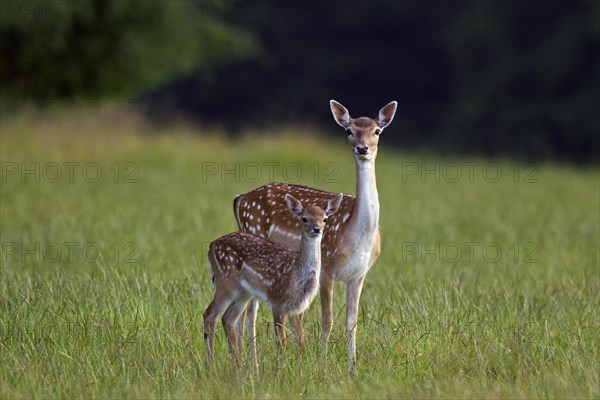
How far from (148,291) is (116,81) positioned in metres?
13.0

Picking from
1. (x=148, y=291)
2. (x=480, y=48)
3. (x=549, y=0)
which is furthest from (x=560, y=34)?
(x=148, y=291)

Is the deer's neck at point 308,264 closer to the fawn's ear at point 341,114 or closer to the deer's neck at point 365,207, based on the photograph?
the deer's neck at point 365,207

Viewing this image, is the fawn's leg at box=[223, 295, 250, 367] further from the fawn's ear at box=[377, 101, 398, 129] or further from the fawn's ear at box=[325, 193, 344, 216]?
the fawn's ear at box=[377, 101, 398, 129]

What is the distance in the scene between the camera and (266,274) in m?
5.96

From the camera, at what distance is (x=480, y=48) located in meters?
33.1

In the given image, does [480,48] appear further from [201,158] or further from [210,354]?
[210,354]

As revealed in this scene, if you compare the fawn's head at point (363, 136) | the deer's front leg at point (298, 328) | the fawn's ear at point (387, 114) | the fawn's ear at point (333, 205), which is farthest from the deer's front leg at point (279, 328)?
the fawn's ear at point (387, 114)

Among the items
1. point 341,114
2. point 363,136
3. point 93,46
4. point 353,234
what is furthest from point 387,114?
point 93,46

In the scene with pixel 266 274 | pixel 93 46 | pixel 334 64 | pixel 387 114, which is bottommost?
pixel 266 274

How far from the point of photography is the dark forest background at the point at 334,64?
18.4 m

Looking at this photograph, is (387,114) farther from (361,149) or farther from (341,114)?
(361,149)

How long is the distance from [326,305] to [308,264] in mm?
473

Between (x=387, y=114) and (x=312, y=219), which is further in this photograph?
(x=387, y=114)

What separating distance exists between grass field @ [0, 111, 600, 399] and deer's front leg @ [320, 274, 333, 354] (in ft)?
0.31
